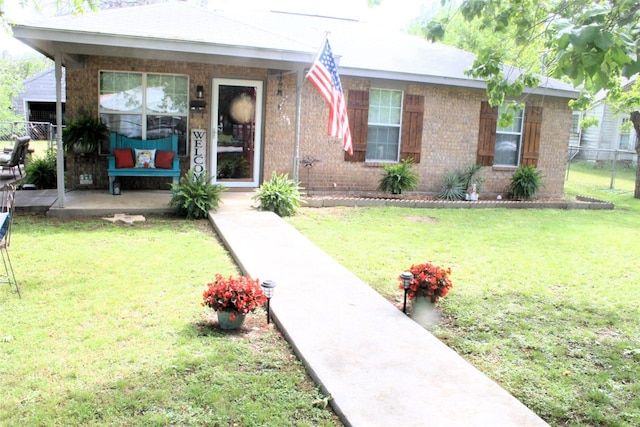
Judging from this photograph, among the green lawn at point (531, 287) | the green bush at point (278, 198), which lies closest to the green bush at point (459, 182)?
the green lawn at point (531, 287)

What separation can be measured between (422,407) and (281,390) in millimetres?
857

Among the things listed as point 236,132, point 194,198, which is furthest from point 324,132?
point 194,198

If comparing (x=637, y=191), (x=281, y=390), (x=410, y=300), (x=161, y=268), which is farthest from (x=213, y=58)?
(x=637, y=191)

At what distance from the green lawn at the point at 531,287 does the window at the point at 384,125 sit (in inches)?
79.9

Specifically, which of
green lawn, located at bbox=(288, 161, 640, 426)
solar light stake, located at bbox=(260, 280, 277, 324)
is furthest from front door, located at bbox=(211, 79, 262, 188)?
solar light stake, located at bbox=(260, 280, 277, 324)

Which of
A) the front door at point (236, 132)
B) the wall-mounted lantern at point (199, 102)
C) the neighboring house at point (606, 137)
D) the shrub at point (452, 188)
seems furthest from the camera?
the neighboring house at point (606, 137)

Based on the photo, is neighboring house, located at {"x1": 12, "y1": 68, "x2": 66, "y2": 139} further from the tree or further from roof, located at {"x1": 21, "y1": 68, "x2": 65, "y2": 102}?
the tree

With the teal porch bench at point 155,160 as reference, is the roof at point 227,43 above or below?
above

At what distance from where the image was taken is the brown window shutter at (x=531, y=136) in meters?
13.0

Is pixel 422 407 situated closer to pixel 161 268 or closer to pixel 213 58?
pixel 161 268

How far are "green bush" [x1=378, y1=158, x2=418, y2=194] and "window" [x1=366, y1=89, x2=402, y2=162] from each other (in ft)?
1.47

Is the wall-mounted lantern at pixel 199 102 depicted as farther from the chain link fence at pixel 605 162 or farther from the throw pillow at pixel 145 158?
the chain link fence at pixel 605 162

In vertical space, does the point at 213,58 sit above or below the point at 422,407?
above

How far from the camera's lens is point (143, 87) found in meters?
10.5
